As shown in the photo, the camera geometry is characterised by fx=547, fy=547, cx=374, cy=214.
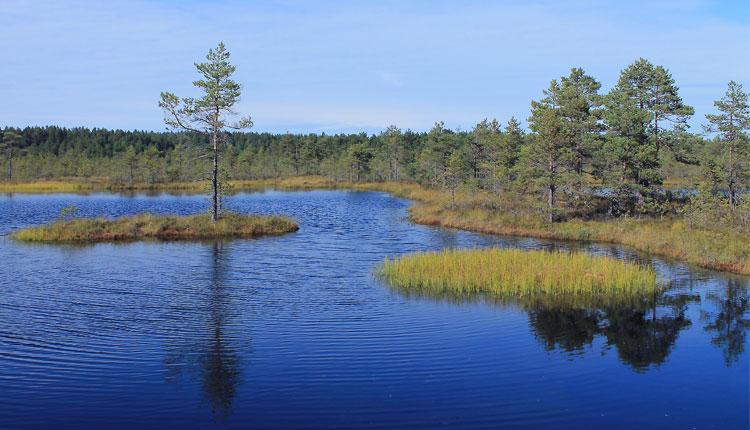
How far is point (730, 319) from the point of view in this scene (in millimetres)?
17203

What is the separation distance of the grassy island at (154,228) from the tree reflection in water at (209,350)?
55.9ft

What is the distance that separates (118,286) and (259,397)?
41.5 feet

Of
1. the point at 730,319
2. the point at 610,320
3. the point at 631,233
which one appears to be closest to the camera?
the point at 610,320

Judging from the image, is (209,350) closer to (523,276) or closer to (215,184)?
(523,276)

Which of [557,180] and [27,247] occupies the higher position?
[557,180]

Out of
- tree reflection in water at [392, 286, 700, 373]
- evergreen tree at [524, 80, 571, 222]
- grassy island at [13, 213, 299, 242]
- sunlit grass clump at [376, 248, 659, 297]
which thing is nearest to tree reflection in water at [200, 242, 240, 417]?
tree reflection in water at [392, 286, 700, 373]

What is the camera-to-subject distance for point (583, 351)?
14195 millimetres

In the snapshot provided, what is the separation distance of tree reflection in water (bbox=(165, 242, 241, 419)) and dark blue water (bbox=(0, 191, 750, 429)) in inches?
2.5

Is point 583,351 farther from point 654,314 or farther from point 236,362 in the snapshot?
point 236,362

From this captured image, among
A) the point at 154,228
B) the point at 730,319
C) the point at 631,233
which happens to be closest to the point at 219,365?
the point at 730,319

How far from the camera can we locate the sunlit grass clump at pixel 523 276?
→ 66.4 feet

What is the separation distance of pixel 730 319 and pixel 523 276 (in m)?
6.57

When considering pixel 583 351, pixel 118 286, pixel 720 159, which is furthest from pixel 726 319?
pixel 720 159

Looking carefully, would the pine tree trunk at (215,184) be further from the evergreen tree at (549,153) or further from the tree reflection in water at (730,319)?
the tree reflection in water at (730,319)
